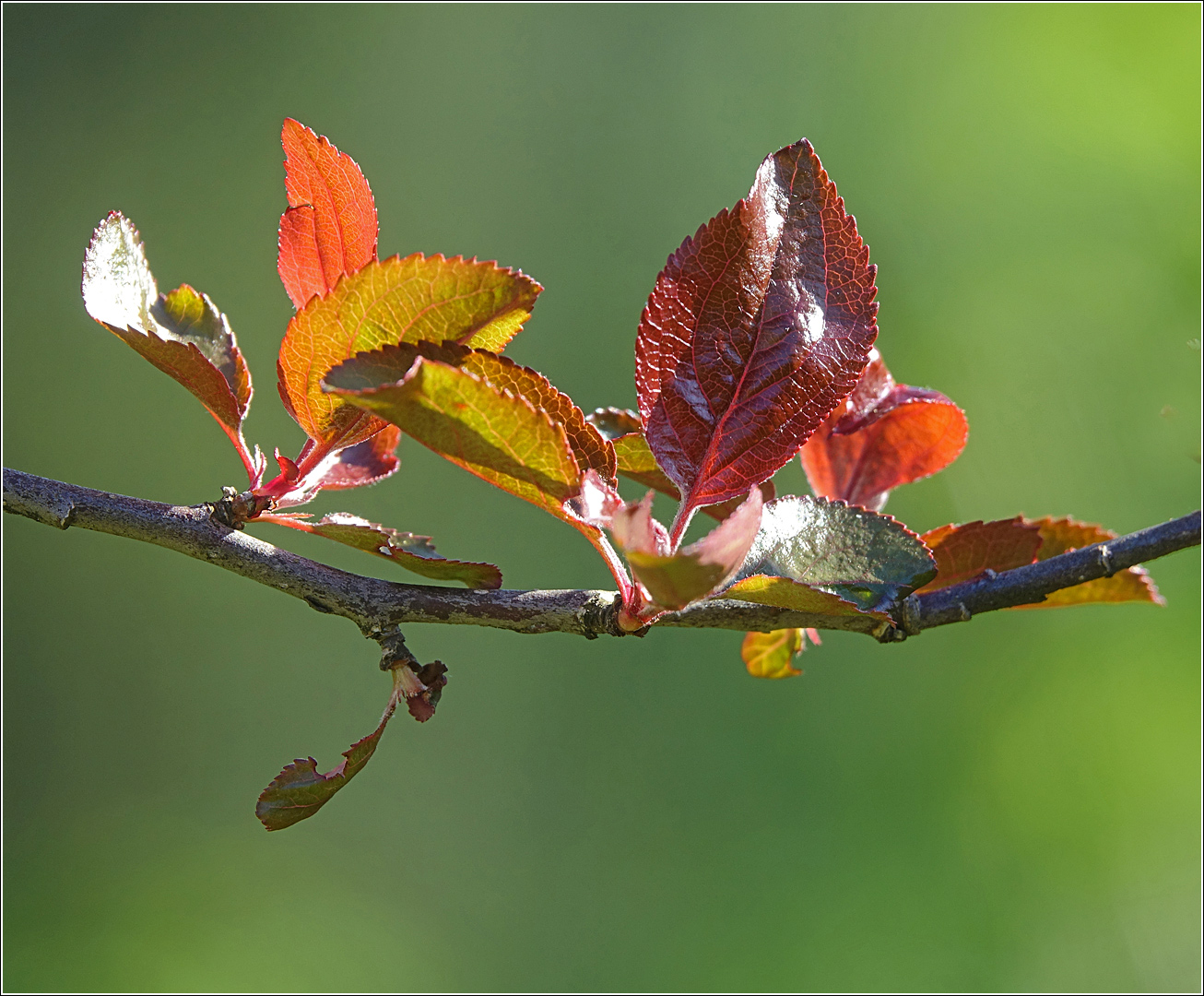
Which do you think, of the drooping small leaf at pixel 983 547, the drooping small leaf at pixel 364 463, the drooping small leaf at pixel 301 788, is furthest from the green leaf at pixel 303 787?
the drooping small leaf at pixel 983 547

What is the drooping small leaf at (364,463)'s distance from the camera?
40 centimetres

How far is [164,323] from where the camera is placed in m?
0.36

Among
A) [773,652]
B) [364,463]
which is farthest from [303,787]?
[773,652]

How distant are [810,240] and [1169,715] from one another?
5.60ft

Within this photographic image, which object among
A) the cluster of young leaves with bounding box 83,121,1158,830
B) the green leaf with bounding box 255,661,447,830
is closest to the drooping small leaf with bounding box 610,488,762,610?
the cluster of young leaves with bounding box 83,121,1158,830

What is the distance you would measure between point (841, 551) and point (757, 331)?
82 millimetres

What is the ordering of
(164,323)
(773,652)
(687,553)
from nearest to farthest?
(687,553) → (164,323) → (773,652)

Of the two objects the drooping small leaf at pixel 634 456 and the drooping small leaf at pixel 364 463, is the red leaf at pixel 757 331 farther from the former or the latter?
the drooping small leaf at pixel 364 463

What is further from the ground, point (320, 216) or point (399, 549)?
point (320, 216)

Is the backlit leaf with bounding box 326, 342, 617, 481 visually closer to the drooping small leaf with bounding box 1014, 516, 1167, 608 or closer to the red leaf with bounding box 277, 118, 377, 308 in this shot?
the red leaf with bounding box 277, 118, 377, 308

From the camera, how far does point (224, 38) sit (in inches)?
79.7

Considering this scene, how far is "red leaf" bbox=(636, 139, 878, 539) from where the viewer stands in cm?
30

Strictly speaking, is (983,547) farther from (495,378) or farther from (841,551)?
(495,378)

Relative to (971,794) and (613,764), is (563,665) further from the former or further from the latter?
(971,794)
